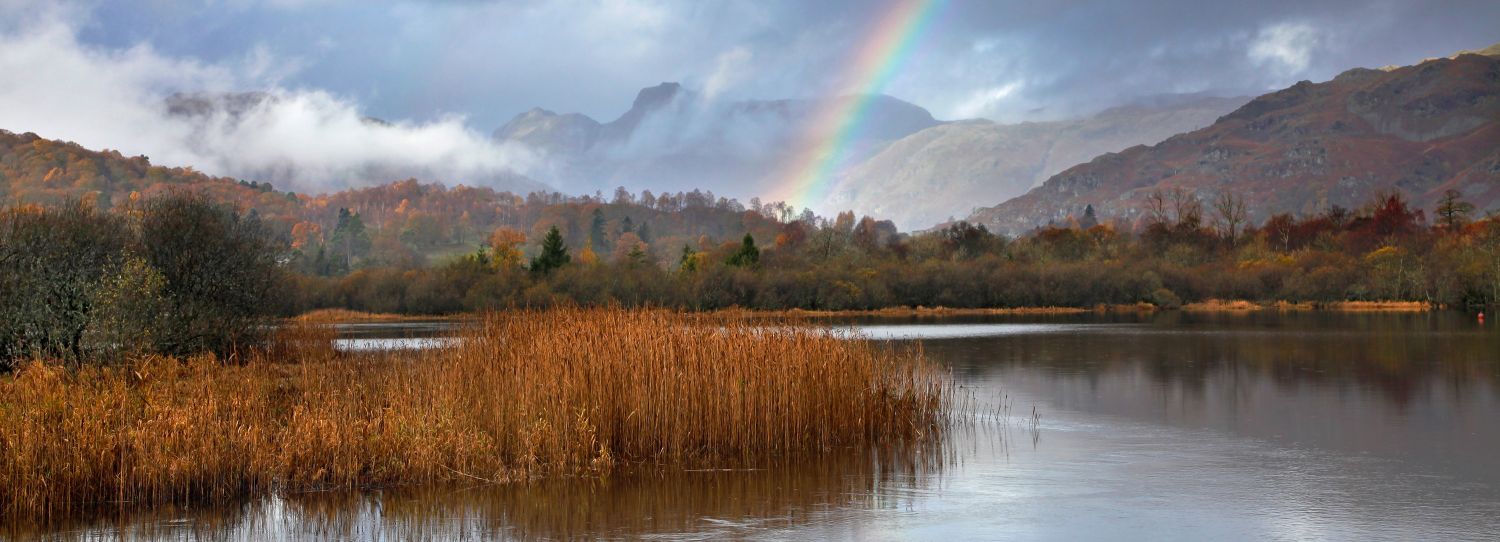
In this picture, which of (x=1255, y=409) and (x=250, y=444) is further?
(x=1255, y=409)

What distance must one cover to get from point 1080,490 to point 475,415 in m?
7.46

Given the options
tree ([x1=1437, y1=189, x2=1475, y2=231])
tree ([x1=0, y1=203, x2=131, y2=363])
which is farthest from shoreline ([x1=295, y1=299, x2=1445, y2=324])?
tree ([x1=0, y1=203, x2=131, y2=363])

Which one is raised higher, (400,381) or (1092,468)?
(400,381)

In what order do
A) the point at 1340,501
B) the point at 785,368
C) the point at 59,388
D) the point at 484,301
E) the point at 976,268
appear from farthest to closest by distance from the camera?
the point at 976,268 < the point at 484,301 < the point at 785,368 < the point at 59,388 < the point at 1340,501

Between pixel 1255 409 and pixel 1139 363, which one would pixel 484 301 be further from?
pixel 1255 409

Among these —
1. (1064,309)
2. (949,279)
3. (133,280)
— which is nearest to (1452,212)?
(1064,309)

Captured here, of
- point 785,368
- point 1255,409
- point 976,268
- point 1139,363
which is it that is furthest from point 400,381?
point 976,268

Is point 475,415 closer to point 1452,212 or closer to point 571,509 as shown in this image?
point 571,509

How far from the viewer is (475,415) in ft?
48.5

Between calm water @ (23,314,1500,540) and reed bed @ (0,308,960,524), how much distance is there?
51cm

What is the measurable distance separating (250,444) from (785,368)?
6.91 m

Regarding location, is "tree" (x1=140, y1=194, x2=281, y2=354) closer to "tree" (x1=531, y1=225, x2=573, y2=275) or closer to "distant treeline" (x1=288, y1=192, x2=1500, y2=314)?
"distant treeline" (x1=288, y1=192, x2=1500, y2=314)

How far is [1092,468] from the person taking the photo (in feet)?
50.3

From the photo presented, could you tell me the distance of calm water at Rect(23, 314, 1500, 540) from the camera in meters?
11.7
